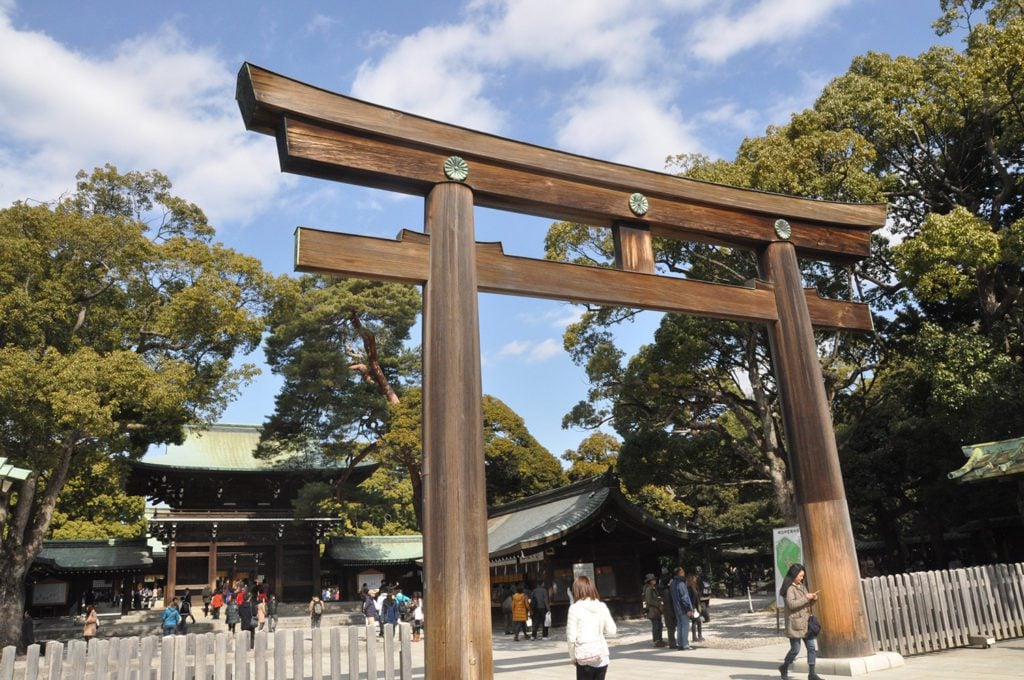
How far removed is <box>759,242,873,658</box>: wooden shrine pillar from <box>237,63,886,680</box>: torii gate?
17 mm

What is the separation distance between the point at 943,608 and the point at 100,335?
22613 millimetres

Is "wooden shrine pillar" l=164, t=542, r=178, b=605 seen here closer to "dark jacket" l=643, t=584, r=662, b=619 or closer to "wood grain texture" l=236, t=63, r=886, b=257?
"dark jacket" l=643, t=584, r=662, b=619

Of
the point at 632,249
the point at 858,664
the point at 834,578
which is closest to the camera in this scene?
the point at 858,664

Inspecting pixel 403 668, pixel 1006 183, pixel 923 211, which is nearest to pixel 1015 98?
pixel 1006 183

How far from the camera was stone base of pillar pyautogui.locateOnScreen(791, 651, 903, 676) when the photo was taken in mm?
7715

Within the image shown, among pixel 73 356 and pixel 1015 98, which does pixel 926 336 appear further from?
pixel 73 356

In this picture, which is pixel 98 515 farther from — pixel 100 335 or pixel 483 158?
pixel 483 158

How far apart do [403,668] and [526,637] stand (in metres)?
13.9

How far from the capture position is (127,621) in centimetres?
2670

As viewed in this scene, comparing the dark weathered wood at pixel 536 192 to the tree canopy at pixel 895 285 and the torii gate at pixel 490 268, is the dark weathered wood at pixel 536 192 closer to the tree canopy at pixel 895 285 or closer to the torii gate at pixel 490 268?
the torii gate at pixel 490 268

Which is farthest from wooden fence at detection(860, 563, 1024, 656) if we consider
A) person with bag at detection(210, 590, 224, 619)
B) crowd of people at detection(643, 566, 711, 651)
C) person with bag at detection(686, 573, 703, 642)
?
person with bag at detection(210, 590, 224, 619)

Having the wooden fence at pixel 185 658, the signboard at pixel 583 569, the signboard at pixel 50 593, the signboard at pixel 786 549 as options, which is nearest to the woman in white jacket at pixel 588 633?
the wooden fence at pixel 185 658

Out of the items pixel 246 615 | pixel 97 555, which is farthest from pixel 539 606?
pixel 97 555

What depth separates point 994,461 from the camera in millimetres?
9797
